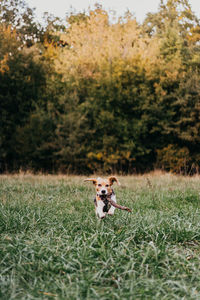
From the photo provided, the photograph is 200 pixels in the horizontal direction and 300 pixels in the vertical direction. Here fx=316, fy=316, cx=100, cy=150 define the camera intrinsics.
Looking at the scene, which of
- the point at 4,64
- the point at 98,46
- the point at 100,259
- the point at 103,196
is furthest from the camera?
the point at 4,64

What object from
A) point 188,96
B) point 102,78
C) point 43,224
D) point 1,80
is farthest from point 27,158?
point 43,224

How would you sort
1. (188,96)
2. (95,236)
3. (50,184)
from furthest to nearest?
(188,96) → (50,184) → (95,236)

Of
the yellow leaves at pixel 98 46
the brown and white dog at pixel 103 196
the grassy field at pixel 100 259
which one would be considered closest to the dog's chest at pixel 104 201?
the brown and white dog at pixel 103 196

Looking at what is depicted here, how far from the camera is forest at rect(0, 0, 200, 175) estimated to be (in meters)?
16.9

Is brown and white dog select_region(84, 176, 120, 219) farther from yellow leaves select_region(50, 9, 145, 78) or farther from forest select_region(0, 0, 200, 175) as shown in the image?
yellow leaves select_region(50, 9, 145, 78)

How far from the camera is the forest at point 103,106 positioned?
55.4ft

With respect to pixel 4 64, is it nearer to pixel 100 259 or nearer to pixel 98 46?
pixel 98 46

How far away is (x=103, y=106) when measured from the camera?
17578 mm

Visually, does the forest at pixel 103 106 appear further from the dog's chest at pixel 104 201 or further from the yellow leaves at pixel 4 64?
the dog's chest at pixel 104 201

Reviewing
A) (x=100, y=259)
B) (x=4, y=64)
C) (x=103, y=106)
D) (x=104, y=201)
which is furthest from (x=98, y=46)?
(x=100, y=259)

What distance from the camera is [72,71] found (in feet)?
57.4

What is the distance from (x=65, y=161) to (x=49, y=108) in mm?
3011

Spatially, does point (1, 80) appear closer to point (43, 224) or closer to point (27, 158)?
point (27, 158)

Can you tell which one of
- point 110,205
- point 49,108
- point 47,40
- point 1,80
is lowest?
point 110,205
